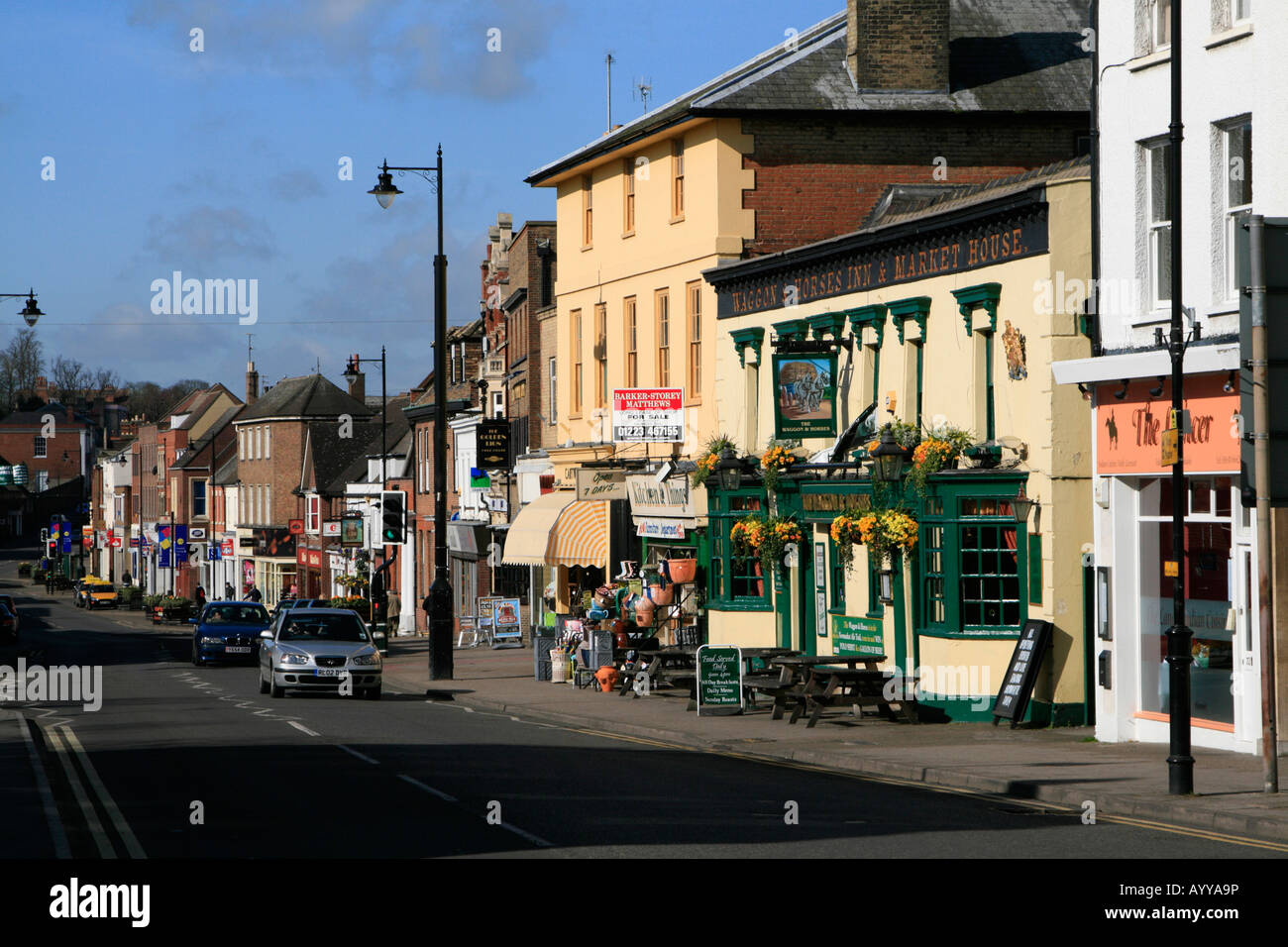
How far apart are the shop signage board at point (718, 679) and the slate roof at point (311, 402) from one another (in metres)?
62.9

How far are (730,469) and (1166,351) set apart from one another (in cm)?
1060

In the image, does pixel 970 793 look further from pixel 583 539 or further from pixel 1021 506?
pixel 583 539

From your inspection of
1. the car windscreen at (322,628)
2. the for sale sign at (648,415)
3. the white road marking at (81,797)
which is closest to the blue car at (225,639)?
the car windscreen at (322,628)

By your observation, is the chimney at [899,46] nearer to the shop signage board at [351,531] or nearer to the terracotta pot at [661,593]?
the terracotta pot at [661,593]

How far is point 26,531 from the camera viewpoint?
168125 millimetres

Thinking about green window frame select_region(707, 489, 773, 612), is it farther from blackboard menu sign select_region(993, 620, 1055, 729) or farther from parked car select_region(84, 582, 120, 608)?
parked car select_region(84, 582, 120, 608)

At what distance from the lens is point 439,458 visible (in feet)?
108

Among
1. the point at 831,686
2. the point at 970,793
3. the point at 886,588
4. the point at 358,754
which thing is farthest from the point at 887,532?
the point at 358,754

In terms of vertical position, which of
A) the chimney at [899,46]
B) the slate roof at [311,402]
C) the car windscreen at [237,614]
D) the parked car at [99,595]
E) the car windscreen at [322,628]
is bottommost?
the parked car at [99,595]

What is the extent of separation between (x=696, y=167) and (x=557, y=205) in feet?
25.1

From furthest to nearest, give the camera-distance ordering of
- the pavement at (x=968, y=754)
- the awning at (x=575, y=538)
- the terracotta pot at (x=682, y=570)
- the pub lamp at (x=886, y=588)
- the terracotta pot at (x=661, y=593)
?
the awning at (x=575, y=538) < the terracotta pot at (x=661, y=593) < the terracotta pot at (x=682, y=570) < the pub lamp at (x=886, y=588) < the pavement at (x=968, y=754)

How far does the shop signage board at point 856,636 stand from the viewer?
25.5 meters
